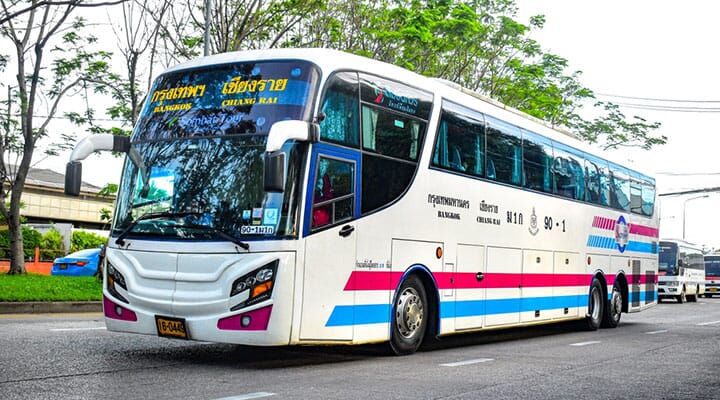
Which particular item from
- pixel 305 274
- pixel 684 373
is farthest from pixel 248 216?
pixel 684 373

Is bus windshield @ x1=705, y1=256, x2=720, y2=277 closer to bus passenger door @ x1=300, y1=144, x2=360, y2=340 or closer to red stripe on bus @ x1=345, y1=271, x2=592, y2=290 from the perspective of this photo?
red stripe on bus @ x1=345, y1=271, x2=592, y2=290

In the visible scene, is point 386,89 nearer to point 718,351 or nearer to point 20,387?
point 20,387

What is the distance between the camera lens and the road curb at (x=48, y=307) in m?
17.0

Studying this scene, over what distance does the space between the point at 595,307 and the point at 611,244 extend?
149 centimetres

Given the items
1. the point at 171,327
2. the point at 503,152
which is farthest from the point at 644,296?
the point at 171,327

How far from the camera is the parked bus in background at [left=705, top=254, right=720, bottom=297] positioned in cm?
5341

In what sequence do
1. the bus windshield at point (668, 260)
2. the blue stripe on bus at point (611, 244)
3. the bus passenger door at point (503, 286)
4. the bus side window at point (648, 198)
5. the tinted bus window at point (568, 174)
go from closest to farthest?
the bus passenger door at point (503, 286) < the tinted bus window at point (568, 174) < the blue stripe on bus at point (611, 244) < the bus side window at point (648, 198) < the bus windshield at point (668, 260)

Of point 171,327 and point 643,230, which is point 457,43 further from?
point 171,327

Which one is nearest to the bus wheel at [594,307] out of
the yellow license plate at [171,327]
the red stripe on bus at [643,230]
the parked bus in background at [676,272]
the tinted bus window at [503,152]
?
the red stripe on bus at [643,230]

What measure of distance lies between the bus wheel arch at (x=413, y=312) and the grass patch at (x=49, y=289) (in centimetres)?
943

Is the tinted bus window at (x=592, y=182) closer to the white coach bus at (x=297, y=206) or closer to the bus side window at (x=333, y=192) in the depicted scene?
the white coach bus at (x=297, y=206)

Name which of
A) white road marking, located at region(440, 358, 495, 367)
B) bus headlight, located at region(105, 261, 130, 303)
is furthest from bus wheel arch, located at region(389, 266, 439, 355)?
bus headlight, located at region(105, 261, 130, 303)

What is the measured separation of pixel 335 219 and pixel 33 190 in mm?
43849

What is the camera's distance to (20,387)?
7480mm
